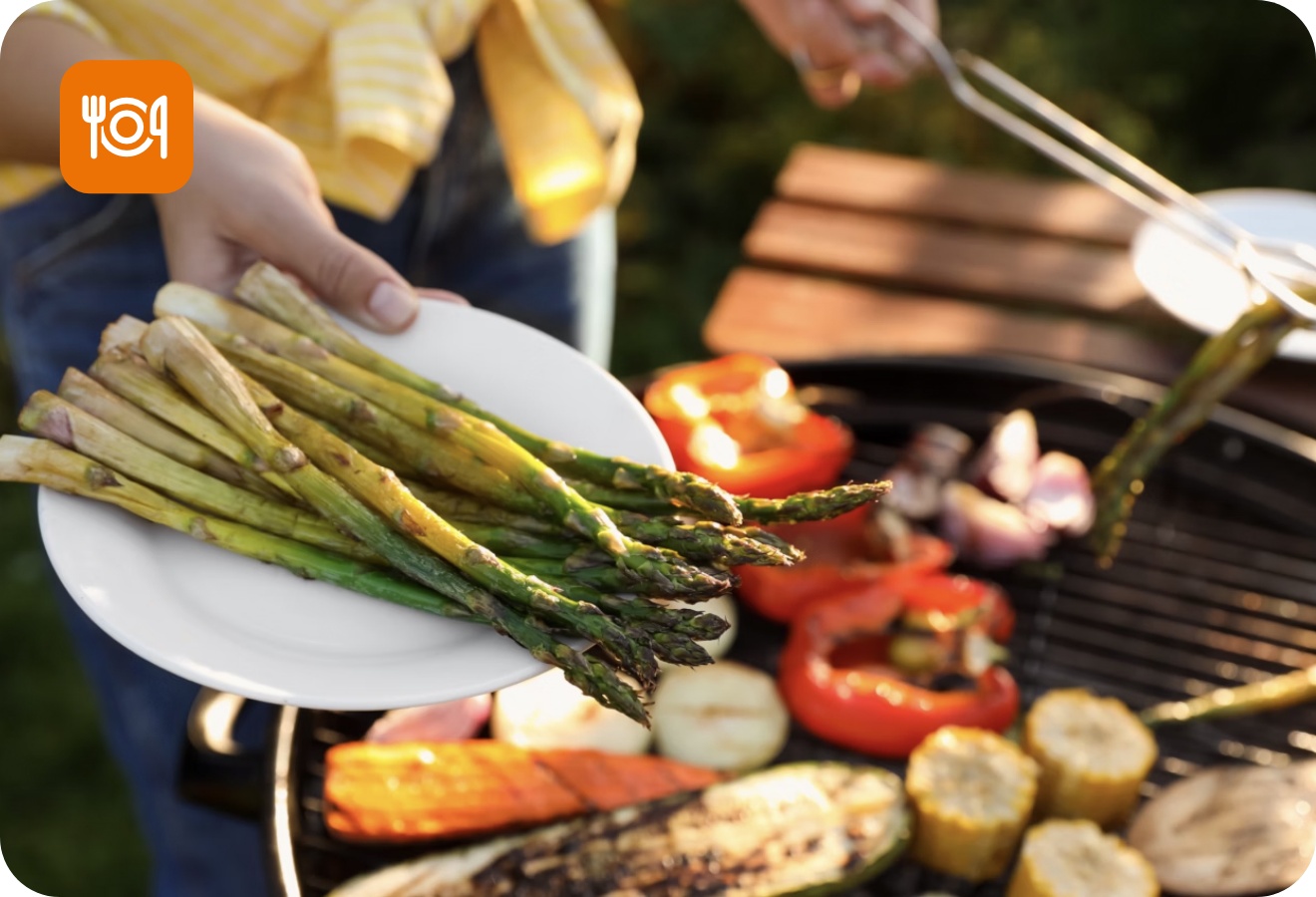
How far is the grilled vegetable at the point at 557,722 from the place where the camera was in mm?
2686

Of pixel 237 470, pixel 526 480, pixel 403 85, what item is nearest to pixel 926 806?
pixel 526 480

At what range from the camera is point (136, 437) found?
6.65 feet

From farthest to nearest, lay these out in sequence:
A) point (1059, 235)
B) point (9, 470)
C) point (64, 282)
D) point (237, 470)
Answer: point (1059, 235) < point (64, 282) < point (237, 470) < point (9, 470)

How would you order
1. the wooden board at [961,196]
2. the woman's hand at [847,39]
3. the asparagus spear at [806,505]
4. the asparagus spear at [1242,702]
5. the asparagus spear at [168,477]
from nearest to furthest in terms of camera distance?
the asparagus spear at [168,477]
the asparagus spear at [806,505]
the asparagus spear at [1242,702]
the woman's hand at [847,39]
the wooden board at [961,196]

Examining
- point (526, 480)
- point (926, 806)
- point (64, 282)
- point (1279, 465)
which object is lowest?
point (926, 806)

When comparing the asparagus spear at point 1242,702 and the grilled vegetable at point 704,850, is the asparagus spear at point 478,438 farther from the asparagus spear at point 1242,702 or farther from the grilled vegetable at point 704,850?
the asparagus spear at point 1242,702

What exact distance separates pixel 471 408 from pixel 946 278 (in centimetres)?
226

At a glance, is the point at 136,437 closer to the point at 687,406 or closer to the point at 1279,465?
the point at 687,406

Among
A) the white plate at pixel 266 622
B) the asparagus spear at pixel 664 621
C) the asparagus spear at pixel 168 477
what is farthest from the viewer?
the asparagus spear at pixel 168 477

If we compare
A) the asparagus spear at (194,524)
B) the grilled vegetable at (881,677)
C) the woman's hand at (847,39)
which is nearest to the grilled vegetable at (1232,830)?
the grilled vegetable at (881,677)

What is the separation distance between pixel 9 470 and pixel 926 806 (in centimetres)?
175

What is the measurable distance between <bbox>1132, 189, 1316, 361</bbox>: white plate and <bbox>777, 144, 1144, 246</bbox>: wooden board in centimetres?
30

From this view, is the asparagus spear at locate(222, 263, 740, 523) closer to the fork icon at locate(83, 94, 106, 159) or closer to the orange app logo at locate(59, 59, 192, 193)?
the orange app logo at locate(59, 59, 192, 193)

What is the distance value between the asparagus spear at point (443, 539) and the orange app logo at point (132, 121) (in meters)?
0.55
